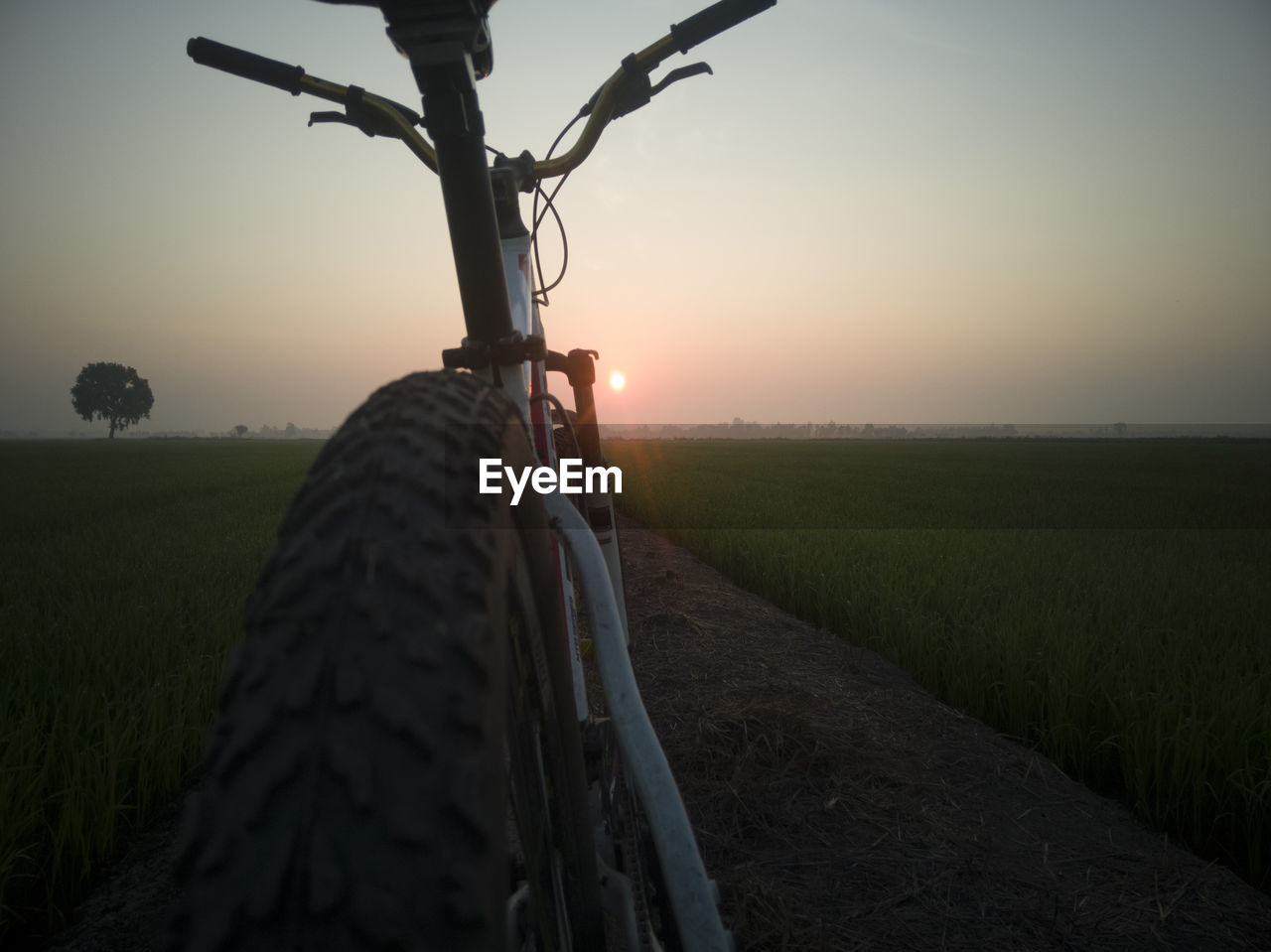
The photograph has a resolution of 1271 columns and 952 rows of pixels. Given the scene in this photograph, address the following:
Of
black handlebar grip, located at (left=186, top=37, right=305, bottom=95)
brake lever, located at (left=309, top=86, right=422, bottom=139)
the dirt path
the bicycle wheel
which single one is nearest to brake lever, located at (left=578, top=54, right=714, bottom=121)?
brake lever, located at (left=309, top=86, right=422, bottom=139)

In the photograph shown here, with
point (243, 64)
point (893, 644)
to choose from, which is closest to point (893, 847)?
point (893, 644)

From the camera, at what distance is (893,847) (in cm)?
187

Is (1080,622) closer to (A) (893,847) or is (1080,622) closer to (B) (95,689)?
(A) (893,847)

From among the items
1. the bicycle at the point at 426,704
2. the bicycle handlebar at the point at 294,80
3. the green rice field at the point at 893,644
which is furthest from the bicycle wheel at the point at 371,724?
the green rice field at the point at 893,644

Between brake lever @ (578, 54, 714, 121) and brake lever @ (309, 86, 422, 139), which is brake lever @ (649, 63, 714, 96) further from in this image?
brake lever @ (309, 86, 422, 139)

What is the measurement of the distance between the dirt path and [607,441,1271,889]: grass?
183 mm

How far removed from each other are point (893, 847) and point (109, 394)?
344 ft

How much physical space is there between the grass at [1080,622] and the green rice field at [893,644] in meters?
0.01

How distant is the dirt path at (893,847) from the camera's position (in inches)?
61.1

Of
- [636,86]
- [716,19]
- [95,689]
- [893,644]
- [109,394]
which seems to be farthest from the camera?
[109,394]

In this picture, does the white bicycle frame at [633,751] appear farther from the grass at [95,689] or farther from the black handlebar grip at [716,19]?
the grass at [95,689]

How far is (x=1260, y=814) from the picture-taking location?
1858 mm

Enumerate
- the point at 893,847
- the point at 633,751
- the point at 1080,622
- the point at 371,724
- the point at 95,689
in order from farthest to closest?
the point at 1080,622
the point at 95,689
the point at 893,847
the point at 633,751
the point at 371,724

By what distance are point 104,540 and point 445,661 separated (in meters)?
7.65
